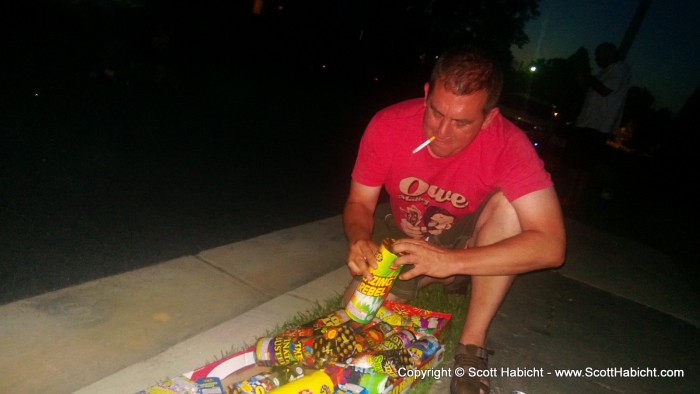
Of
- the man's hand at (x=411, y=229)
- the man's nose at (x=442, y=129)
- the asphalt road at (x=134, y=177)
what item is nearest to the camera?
the man's nose at (x=442, y=129)

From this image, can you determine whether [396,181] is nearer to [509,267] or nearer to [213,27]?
[509,267]

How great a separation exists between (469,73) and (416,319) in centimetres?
128

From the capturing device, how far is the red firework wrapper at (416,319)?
2.33 m

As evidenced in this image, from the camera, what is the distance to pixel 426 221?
8.53ft

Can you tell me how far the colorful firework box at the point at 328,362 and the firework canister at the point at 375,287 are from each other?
9cm

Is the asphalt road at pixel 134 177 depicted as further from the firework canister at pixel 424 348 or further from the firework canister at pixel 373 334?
the firework canister at pixel 424 348

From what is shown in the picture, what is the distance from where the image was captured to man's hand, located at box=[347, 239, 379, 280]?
2.02 metres

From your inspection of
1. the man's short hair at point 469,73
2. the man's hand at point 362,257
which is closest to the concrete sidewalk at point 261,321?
the man's hand at point 362,257

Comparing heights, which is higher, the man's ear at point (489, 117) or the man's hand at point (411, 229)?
the man's ear at point (489, 117)

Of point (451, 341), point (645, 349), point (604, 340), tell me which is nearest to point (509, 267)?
point (451, 341)

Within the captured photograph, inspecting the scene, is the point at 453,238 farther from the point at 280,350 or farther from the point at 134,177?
the point at 134,177

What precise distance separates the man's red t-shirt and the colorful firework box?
0.72m

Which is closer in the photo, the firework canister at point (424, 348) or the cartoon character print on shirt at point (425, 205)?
the firework canister at point (424, 348)

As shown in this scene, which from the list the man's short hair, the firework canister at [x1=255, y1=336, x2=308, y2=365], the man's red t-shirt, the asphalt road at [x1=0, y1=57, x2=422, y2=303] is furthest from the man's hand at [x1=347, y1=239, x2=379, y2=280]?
the asphalt road at [x1=0, y1=57, x2=422, y2=303]
